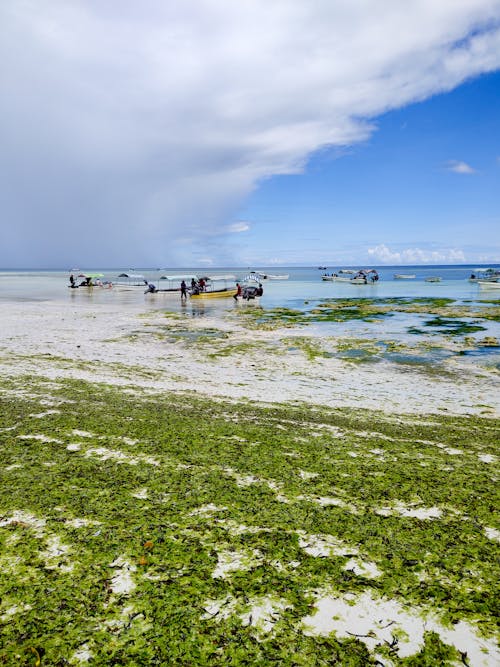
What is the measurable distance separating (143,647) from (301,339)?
2312 centimetres

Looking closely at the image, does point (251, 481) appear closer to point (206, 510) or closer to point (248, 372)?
point (206, 510)

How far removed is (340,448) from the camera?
8.38m

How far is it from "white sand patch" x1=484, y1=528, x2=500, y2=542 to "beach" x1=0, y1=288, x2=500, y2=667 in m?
0.03

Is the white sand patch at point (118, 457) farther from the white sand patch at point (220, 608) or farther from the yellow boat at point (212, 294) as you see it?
the yellow boat at point (212, 294)

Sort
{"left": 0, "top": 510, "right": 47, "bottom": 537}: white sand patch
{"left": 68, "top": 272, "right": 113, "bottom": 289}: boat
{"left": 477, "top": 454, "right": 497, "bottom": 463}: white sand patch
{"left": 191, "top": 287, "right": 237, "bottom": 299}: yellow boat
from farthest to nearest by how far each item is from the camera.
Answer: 1. {"left": 68, "top": 272, "right": 113, "bottom": 289}: boat
2. {"left": 191, "top": 287, "right": 237, "bottom": 299}: yellow boat
3. {"left": 477, "top": 454, "right": 497, "bottom": 463}: white sand patch
4. {"left": 0, "top": 510, "right": 47, "bottom": 537}: white sand patch

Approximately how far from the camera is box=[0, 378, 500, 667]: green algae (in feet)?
12.5

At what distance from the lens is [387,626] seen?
13.2 feet

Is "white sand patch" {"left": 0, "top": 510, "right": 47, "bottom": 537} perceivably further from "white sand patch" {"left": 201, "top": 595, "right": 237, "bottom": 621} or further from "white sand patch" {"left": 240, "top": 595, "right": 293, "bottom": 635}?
"white sand patch" {"left": 240, "top": 595, "right": 293, "bottom": 635}

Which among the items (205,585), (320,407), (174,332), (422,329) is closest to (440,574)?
(205,585)

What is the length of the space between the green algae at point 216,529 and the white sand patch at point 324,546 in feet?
0.31

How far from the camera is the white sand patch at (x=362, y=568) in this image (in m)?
4.66

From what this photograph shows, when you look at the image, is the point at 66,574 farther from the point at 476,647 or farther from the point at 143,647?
the point at 476,647

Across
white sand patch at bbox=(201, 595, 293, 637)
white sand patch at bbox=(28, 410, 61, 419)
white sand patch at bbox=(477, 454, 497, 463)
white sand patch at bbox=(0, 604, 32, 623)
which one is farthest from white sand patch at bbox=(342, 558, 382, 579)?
white sand patch at bbox=(28, 410, 61, 419)

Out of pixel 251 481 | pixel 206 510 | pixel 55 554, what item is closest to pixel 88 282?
pixel 251 481
